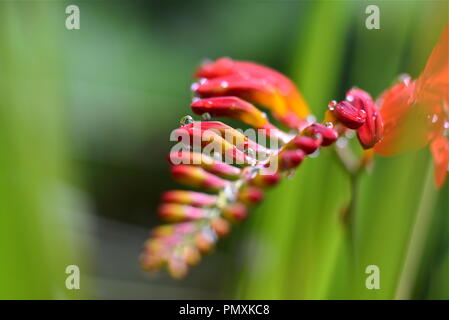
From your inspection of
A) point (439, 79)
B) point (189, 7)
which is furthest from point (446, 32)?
point (189, 7)

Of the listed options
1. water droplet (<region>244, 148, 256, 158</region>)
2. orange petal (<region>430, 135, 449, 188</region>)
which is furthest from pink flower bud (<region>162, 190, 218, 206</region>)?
orange petal (<region>430, 135, 449, 188</region>)

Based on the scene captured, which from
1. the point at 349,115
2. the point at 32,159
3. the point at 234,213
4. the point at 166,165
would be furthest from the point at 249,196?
the point at 166,165

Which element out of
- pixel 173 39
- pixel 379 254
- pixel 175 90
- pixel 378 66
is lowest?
pixel 379 254

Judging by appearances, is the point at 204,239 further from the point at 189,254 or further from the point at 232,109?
the point at 232,109

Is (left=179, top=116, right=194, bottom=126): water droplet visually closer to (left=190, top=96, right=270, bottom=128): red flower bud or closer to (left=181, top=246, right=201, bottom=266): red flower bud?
(left=190, top=96, right=270, bottom=128): red flower bud

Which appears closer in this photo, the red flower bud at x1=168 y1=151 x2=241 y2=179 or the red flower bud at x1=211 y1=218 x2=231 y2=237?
the red flower bud at x1=168 y1=151 x2=241 y2=179

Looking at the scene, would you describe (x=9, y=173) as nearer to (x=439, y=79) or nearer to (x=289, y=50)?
(x=439, y=79)

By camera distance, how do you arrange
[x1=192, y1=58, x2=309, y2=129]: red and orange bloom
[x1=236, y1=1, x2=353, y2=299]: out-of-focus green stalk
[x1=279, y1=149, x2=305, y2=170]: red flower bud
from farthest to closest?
[x1=236, y1=1, x2=353, y2=299]: out-of-focus green stalk, [x1=192, y1=58, x2=309, y2=129]: red and orange bloom, [x1=279, y1=149, x2=305, y2=170]: red flower bud

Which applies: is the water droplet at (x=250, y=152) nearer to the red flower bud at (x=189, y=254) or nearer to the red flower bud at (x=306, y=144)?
the red flower bud at (x=306, y=144)
